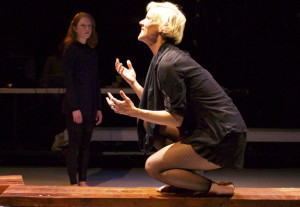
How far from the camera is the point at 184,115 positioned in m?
2.46

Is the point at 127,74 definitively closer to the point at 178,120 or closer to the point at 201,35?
the point at 178,120

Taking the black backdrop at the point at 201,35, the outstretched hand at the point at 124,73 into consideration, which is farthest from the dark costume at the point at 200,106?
the black backdrop at the point at 201,35

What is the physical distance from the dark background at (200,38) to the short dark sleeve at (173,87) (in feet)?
15.8

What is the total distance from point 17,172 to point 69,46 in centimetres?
180

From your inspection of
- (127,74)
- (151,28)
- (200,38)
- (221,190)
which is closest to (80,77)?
(127,74)

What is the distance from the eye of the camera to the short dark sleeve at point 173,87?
94.3 inches

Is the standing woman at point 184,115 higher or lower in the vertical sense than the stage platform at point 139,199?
higher

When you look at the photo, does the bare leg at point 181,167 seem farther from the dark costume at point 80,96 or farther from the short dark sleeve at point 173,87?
the dark costume at point 80,96

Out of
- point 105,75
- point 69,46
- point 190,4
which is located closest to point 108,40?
point 105,75

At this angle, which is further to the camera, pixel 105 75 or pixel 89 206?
pixel 105 75

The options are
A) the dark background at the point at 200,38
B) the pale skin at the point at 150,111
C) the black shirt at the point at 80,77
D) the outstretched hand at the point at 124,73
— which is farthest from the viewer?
the dark background at the point at 200,38

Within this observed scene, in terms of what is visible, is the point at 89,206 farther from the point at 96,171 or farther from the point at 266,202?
the point at 96,171

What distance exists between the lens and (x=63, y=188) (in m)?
2.75

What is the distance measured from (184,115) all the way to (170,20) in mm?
538
